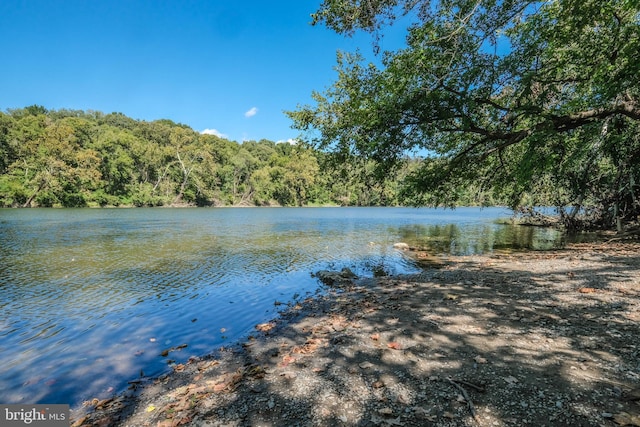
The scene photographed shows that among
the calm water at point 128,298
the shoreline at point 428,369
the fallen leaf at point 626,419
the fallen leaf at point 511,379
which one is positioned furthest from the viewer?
the calm water at point 128,298

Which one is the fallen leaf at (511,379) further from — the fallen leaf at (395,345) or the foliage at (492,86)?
the foliage at (492,86)

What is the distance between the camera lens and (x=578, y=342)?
5160 mm

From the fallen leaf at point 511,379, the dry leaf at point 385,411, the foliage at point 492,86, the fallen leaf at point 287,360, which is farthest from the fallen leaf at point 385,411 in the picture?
the foliage at point 492,86

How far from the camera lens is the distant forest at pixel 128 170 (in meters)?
70.4

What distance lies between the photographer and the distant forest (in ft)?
231

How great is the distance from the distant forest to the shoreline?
41255 mm

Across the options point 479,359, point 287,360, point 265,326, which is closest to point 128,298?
point 265,326

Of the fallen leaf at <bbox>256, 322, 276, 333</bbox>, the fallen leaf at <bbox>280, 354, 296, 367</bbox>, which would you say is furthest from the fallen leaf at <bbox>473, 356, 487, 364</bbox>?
the fallen leaf at <bbox>256, 322, 276, 333</bbox>

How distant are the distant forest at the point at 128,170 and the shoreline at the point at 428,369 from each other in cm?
4125

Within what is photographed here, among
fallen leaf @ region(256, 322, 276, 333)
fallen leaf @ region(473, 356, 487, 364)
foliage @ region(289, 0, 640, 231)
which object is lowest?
fallen leaf @ region(256, 322, 276, 333)

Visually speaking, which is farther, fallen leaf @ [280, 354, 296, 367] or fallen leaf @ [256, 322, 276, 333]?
fallen leaf @ [256, 322, 276, 333]

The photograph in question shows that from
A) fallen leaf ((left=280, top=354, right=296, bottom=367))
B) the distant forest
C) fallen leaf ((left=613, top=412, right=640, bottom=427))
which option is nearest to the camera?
fallen leaf ((left=613, top=412, right=640, bottom=427))

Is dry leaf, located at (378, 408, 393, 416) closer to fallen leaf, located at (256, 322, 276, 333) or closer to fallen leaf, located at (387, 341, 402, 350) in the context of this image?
fallen leaf, located at (387, 341, 402, 350)

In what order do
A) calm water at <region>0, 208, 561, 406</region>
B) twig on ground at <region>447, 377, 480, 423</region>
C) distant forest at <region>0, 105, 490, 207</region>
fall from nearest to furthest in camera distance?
twig on ground at <region>447, 377, 480, 423</region>
calm water at <region>0, 208, 561, 406</region>
distant forest at <region>0, 105, 490, 207</region>
